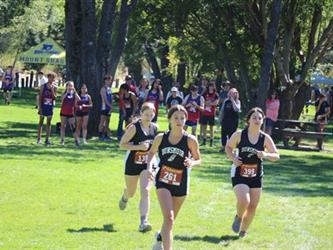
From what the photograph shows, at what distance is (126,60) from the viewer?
6369 cm

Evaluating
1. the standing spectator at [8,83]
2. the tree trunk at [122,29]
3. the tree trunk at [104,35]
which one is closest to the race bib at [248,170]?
the tree trunk at [104,35]

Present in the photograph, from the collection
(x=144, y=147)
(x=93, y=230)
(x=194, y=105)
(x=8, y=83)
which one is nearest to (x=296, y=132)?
(x=194, y=105)

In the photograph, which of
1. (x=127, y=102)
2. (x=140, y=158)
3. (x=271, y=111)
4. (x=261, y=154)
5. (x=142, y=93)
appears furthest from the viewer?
(x=142, y=93)

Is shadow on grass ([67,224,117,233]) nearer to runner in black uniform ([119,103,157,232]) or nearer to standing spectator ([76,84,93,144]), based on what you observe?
runner in black uniform ([119,103,157,232])

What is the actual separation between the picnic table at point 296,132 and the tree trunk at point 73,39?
721cm

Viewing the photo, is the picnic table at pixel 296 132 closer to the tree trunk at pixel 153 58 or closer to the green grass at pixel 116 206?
the green grass at pixel 116 206

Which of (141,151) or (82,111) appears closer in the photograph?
(141,151)

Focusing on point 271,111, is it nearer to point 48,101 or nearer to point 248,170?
point 48,101

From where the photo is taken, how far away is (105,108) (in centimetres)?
2481

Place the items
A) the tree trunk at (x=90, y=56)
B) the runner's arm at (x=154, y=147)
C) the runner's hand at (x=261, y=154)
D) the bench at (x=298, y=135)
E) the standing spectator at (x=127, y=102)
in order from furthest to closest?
1. the bench at (x=298, y=135)
2. the tree trunk at (x=90, y=56)
3. the standing spectator at (x=127, y=102)
4. the runner's hand at (x=261, y=154)
5. the runner's arm at (x=154, y=147)

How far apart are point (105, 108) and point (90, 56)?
1855mm

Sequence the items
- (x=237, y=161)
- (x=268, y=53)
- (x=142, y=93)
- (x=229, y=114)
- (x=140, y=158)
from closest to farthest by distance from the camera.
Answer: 1. (x=237, y=161)
2. (x=140, y=158)
3. (x=229, y=114)
4. (x=268, y=53)
5. (x=142, y=93)

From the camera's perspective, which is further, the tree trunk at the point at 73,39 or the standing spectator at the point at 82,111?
the tree trunk at the point at 73,39

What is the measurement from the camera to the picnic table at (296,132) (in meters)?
26.8
